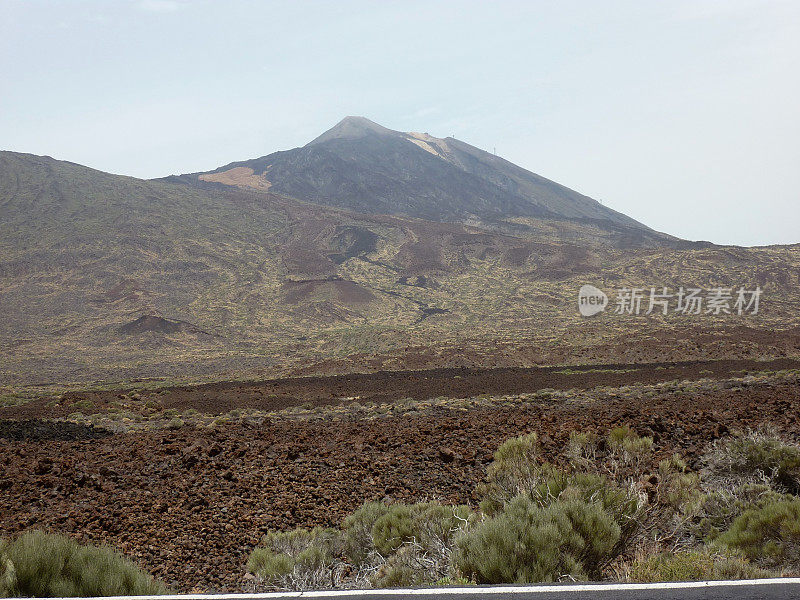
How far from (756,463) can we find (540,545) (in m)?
4.43

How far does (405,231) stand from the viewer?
92.6m

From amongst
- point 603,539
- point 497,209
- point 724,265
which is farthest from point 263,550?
point 497,209

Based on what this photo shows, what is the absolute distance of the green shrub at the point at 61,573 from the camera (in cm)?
372

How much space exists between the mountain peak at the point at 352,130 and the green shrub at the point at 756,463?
602 ft

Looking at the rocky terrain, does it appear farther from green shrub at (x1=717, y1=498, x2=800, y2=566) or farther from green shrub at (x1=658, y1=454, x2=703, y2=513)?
green shrub at (x1=717, y1=498, x2=800, y2=566)

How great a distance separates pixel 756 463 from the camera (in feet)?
21.5

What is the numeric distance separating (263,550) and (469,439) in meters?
5.20

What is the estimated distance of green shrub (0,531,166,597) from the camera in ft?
12.2

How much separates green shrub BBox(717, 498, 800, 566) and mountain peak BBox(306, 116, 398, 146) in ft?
608

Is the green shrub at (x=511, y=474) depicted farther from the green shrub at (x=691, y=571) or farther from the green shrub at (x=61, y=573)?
the green shrub at (x=61, y=573)

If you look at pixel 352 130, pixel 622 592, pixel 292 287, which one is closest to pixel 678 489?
pixel 622 592

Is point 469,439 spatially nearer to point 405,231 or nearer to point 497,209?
point 405,231

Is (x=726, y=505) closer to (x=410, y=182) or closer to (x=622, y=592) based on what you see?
(x=622, y=592)

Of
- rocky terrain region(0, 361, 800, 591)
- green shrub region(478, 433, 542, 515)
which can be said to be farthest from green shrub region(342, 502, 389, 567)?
green shrub region(478, 433, 542, 515)
